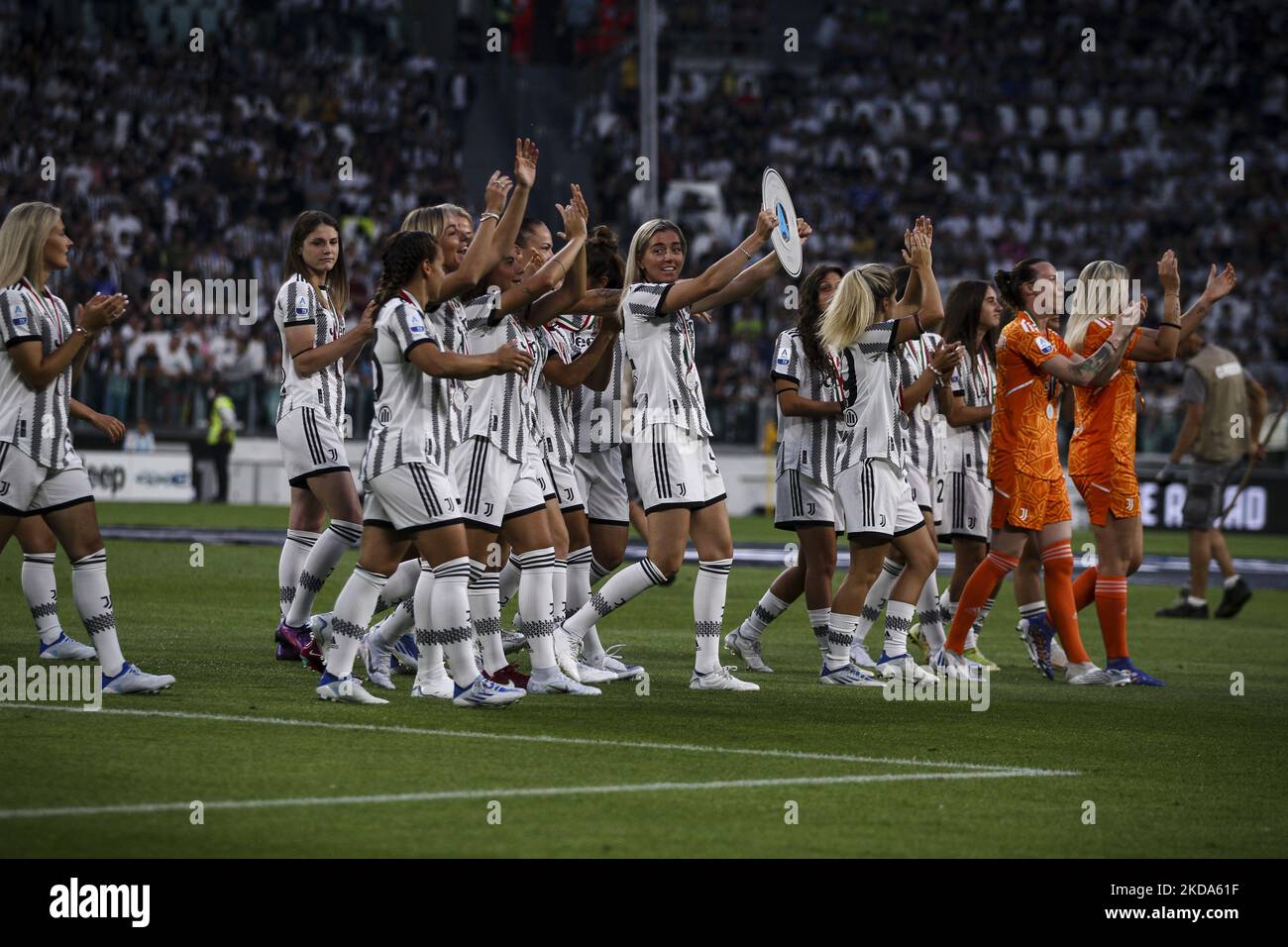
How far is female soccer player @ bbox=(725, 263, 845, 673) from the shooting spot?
10.3 m

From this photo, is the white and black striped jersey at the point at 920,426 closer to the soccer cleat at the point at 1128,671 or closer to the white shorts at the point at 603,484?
the soccer cleat at the point at 1128,671

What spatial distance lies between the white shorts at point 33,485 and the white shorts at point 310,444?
5.58 ft

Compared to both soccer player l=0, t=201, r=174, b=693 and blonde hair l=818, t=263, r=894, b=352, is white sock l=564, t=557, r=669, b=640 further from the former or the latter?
soccer player l=0, t=201, r=174, b=693

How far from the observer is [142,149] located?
34.6 meters

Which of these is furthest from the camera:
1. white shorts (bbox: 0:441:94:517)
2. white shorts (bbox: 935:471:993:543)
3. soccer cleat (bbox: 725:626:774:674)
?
white shorts (bbox: 935:471:993:543)

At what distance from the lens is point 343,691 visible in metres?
8.53

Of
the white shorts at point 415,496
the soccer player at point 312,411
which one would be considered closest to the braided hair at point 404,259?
the white shorts at point 415,496

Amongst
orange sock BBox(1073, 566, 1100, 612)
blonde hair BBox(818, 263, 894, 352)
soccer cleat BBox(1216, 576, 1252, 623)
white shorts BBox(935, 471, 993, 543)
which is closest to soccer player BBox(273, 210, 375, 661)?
blonde hair BBox(818, 263, 894, 352)

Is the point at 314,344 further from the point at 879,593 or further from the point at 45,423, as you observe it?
the point at 879,593

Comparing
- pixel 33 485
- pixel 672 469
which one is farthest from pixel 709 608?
pixel 33 485

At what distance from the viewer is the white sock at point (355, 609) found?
8312mm

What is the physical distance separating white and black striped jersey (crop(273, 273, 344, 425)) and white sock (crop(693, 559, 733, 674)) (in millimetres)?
2222

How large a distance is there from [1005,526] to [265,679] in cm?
428

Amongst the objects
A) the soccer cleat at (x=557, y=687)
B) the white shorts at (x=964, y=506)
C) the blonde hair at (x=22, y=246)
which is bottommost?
the soccer cleat at (x=557, y=687)
